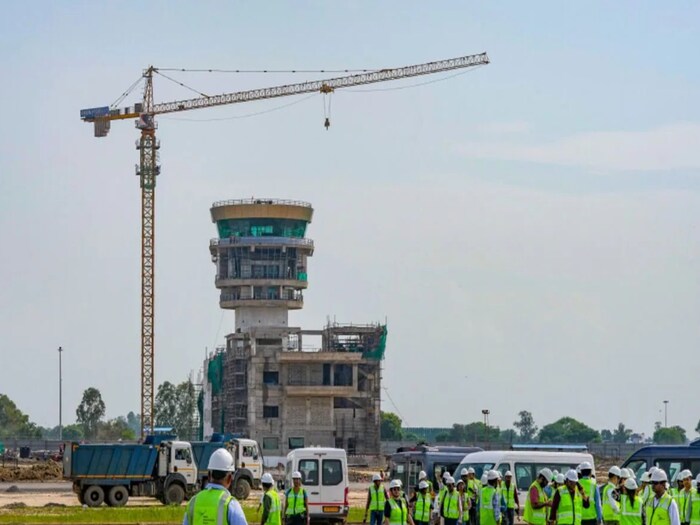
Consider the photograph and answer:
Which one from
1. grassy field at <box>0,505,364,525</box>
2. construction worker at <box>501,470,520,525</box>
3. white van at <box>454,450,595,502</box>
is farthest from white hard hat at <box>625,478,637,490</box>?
grassy field at <box>0,505,364,525</box>

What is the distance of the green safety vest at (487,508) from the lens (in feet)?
96.0

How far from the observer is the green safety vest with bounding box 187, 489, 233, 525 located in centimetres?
1287

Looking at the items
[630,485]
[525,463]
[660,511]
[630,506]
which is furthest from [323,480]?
[660,511]

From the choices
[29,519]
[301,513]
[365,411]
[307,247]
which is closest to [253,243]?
[307,247]

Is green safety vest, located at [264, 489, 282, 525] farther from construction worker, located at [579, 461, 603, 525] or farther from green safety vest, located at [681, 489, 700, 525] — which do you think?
green safety vest, located at [681, 489, 700, 525]

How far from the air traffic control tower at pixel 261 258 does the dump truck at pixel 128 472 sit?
3264 inches

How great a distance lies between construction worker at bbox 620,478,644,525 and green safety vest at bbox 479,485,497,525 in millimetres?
5323

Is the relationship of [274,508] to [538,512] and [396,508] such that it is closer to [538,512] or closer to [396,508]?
[538,512]

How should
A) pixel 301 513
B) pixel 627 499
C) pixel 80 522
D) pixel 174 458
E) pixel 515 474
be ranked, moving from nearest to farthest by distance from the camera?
pixel 627 499 → pixel 301 513 → pixel 515 474 → pixel 80 522 → pixel 174 458

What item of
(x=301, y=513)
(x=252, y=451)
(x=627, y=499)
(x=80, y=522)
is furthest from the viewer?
(x=252, y=451)

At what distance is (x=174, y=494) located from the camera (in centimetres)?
5653

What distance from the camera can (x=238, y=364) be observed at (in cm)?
13762

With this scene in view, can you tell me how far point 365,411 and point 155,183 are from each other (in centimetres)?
3061

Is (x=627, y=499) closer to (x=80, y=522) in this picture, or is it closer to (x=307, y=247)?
(x=80, y=522)
